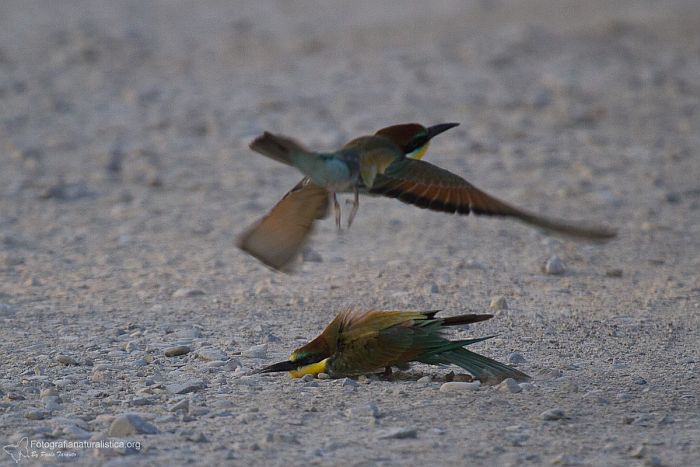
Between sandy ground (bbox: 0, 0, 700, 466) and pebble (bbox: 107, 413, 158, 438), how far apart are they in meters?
0.02

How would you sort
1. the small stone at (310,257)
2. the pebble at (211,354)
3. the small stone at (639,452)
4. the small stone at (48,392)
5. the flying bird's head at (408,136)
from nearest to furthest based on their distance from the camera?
the small stone at (639,452), the small stone at (48,392), the flying bird's head at (408,136), the pebble at (211,354), the small stone at (310,257)

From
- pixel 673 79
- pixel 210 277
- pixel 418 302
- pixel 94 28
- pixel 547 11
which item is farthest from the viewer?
pixel 547 11

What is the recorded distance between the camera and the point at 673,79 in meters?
8.95

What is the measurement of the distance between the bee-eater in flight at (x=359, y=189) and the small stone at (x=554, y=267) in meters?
1.39

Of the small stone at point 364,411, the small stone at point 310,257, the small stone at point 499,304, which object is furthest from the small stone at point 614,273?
the small stone at point 364,411

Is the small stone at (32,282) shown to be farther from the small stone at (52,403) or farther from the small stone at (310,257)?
the small stone at (52,403)

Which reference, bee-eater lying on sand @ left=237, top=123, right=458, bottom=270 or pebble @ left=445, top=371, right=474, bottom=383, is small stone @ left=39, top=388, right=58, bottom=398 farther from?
pebble @ left=445, top=371, right=474, bottom=383

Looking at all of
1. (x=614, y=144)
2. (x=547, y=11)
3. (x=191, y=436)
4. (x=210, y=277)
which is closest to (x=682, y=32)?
(x=547, y=11)

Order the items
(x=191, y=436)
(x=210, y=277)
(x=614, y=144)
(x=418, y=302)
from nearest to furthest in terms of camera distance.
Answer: (x=191, y=436) < (x=418, y=302) < (x=210, y=277) < (x=614, y=144)

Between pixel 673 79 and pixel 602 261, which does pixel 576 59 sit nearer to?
pixel 673 79

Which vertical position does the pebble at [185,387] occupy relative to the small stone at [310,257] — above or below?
below

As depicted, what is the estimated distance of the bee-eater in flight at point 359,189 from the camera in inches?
133

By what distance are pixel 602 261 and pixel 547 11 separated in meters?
6.35

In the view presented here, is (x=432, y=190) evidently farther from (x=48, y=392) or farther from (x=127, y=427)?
(x=48, y=392)
